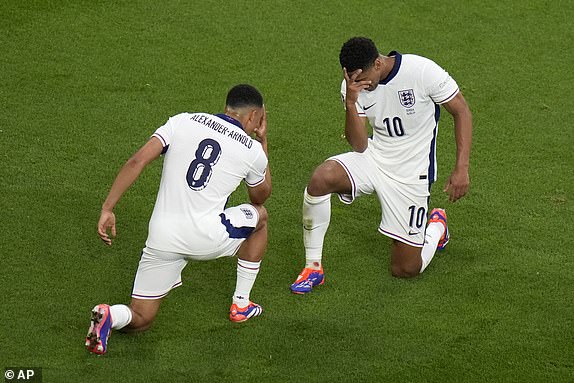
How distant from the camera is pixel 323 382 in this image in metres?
6.19

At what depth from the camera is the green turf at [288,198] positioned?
643 cm

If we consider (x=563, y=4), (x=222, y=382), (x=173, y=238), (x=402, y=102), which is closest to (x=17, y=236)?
(x=173, y=238)

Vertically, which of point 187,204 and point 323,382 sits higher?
point 187,204

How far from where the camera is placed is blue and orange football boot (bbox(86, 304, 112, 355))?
607 centimetres

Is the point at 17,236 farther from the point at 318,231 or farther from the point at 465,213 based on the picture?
the point at 465,213

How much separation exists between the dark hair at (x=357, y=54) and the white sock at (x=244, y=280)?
140cm

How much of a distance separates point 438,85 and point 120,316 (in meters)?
2.54

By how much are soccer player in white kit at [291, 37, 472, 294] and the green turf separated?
0.88ft

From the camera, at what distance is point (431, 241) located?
24.2 feet

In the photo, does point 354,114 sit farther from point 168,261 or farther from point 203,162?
point 168,261

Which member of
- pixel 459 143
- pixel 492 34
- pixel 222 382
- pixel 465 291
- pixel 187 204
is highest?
pixel 492 34

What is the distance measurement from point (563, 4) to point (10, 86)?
577cm

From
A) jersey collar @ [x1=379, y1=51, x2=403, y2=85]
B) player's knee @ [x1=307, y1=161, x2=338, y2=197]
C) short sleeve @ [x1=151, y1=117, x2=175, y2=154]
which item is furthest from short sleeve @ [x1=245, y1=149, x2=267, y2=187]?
jersey collar @ [x1=379, y1=51, x2=403, y2=85]

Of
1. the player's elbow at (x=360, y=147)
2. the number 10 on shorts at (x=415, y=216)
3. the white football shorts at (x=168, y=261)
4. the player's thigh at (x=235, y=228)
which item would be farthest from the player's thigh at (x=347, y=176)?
the white football shorts at (x=168, y=261)
